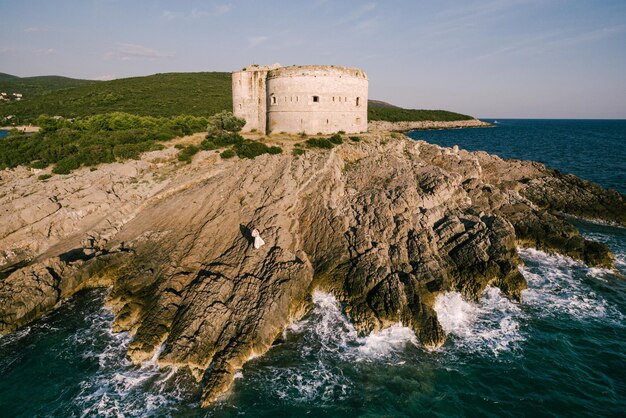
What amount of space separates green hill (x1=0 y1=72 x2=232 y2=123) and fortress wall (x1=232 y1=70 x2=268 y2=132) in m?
49.7

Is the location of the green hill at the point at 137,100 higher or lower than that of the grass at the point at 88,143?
higher

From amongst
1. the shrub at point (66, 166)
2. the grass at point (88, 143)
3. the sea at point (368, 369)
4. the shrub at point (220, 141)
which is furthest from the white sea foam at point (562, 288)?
the shrub at point (66, 166)

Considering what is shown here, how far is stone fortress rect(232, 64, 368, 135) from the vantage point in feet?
121

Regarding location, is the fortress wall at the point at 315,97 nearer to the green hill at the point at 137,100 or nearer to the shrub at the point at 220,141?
the shrub at the point at 220,141

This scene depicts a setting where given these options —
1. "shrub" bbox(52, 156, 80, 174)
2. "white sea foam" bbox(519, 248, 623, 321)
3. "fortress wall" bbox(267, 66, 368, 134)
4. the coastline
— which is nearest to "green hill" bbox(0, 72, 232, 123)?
the coastline

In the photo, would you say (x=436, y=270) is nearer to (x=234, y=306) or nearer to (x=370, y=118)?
(x=234, y=306)

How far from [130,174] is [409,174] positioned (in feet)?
76.4

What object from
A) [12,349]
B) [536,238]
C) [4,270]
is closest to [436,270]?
[536,238]

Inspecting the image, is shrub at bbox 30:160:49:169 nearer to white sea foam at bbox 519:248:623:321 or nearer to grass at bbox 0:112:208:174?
grass at bbox 0:112:208:174

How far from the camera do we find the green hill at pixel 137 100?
93.7 metres

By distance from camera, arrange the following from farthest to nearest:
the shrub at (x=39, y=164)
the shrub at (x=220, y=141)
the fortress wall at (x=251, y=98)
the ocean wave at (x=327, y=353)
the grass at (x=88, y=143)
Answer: the fortress wall at (x=251, y=98)
the shrub at (x=220, y=141)
the grass at (x=88, y=143)
the shrub at (x=39, y=164)
the ocean wave at (x=327, y=353)

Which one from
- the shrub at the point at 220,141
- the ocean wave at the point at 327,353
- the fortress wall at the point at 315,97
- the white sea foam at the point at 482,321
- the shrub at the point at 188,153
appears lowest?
the ocean wave at the point at 327,353

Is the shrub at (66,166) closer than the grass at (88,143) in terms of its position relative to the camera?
Yes

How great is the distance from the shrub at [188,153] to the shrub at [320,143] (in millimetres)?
10923
